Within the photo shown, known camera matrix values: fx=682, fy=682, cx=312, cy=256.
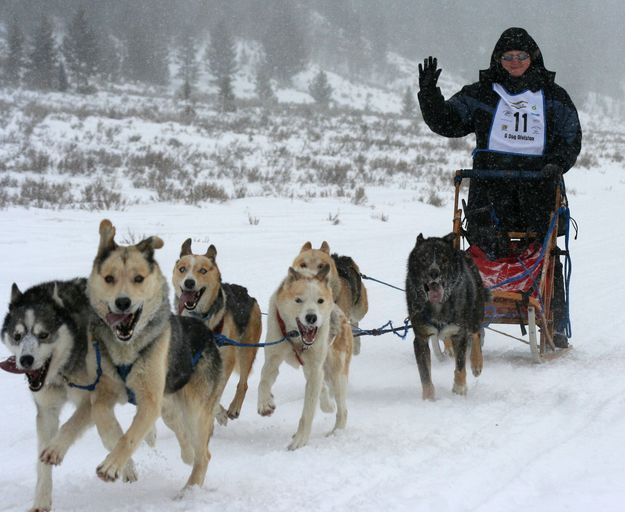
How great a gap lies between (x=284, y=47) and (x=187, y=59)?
974 centimetres

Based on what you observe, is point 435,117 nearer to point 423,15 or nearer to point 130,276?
point 130,276

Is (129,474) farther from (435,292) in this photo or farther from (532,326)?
(532,326)

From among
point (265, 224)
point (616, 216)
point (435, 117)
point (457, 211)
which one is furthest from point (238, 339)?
point (616, 216)

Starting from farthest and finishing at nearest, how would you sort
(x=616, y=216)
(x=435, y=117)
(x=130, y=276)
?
(x=616, y=216) < (x=435, y=117) < (x=130, y=276)

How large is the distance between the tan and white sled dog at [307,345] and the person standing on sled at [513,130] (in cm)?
222

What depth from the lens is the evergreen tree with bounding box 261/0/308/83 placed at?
60125 mm

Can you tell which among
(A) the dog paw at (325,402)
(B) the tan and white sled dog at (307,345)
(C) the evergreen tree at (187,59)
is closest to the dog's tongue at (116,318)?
(B) the tan and white sled dog at (307,345)

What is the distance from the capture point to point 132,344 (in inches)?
117

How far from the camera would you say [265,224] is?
11273mm

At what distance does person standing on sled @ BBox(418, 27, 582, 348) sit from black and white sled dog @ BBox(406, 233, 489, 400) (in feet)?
3.41

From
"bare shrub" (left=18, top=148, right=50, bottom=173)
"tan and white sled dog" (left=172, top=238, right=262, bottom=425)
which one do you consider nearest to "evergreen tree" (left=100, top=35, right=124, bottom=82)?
"bare shrub" (left=18, top=148, right=50, bottom=173)

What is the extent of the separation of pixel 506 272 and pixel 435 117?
59.0 inches

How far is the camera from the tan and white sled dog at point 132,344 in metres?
Answer: 2.93

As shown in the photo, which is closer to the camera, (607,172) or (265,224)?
(265,224)
